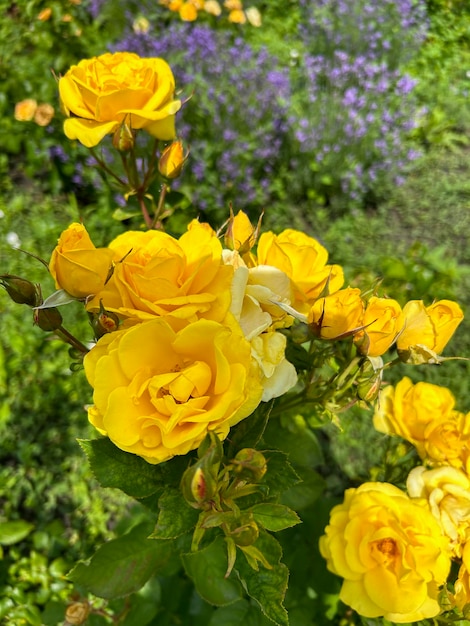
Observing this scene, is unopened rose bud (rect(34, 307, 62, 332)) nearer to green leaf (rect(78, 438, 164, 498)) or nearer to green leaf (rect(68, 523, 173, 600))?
green leaf (rect(78, 438, 164, 498))

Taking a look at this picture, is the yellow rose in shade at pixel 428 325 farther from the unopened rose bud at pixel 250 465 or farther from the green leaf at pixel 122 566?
the green leaf at pixel 122 566

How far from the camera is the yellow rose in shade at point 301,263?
0.62 m

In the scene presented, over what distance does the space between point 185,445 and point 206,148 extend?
2065mm

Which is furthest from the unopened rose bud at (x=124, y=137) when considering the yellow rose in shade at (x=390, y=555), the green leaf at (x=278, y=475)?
the yellow rose in shade at (x=390, y=555)

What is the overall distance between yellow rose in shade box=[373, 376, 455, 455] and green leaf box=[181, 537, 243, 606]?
1.06ft

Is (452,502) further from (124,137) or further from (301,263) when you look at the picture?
(124,137)

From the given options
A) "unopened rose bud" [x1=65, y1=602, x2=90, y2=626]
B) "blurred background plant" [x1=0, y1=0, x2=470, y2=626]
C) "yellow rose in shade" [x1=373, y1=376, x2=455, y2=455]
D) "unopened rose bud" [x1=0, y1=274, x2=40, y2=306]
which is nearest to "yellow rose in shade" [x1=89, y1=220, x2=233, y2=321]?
"unopened rose bud" [x1=0, y1=274, x2=40, y2=306]

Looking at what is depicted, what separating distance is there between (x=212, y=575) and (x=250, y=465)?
0.42 meters

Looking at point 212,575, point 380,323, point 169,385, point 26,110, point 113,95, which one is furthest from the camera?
point 26,110

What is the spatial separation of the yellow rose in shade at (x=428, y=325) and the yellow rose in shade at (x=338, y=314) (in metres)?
0.08

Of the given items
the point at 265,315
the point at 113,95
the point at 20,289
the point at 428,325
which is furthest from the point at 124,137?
the point at 428,325

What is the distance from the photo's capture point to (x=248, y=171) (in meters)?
2.37

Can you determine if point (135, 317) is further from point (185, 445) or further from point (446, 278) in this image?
point (446, 278)

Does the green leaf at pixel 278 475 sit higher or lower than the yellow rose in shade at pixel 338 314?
lower
